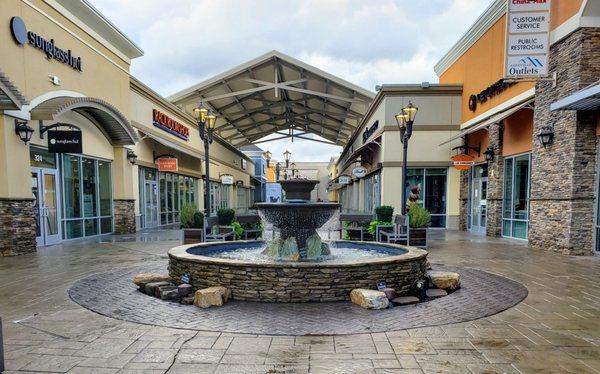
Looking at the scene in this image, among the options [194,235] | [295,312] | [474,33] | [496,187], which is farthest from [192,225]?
[474,33]

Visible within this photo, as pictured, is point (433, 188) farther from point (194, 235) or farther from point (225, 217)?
point (194, 235)

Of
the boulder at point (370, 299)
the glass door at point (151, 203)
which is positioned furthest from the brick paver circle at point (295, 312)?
the glass door at point (151, 203)

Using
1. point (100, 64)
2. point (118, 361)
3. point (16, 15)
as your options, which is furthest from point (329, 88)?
point (118, 361)

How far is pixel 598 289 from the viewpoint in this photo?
5352 millimetres

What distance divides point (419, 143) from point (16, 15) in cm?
1440

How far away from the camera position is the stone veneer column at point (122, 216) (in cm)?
1356

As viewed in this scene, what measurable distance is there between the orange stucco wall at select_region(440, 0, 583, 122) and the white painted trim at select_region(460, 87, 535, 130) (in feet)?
0.46

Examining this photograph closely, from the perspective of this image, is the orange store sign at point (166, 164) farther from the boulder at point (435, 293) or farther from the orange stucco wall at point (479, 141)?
the boulder at point (435, 293)

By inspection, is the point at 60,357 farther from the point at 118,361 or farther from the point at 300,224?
the point at 300,224

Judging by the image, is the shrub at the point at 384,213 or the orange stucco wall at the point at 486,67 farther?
the orange stucco wall at the point at 486,67

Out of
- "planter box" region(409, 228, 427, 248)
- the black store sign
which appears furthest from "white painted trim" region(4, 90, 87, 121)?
"planter box" region(409, 228, 427, 248)

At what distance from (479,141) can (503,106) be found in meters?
2.63

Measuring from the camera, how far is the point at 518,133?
37.4 feet

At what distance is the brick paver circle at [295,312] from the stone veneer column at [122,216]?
29.4 feet
